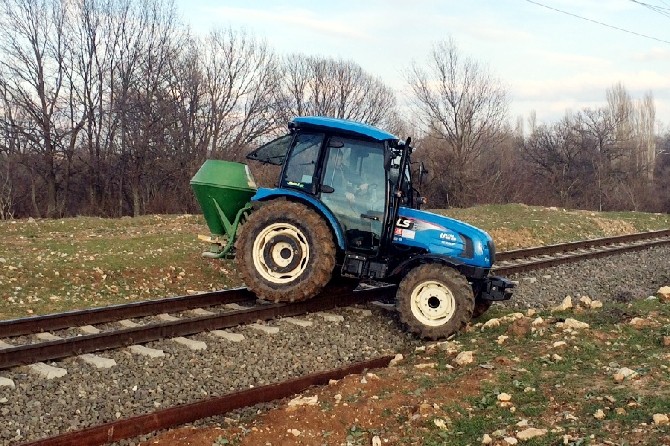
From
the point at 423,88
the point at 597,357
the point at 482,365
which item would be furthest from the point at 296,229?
the point at 423,88

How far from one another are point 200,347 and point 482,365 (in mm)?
3090

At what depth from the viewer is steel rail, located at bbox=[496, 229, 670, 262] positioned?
1471cm

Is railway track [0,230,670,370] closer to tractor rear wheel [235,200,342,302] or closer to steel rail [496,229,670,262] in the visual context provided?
tractor rear wheel [235,200,342,302]

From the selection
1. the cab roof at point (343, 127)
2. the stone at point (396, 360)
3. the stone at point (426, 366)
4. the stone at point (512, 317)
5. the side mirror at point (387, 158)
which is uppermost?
the cab roof at point (343, 127)

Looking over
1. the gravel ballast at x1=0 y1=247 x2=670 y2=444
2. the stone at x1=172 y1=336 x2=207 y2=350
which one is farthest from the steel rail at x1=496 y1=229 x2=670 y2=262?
the stone at x1=172 y1=336 x2=207 y2=350

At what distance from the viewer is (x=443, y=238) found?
8.66 meters

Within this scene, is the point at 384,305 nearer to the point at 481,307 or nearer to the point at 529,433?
the point at 481,307

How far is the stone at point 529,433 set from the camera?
15.5 ft

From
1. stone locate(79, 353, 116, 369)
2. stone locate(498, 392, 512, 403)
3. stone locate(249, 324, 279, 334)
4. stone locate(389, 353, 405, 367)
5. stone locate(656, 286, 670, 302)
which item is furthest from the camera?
stone locate(656, 286, 670, 302)

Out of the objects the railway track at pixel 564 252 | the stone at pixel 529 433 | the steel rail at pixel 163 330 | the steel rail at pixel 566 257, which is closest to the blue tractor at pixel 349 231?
the steel rail at pixel 163 330

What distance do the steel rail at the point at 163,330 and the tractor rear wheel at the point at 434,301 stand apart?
1438mm

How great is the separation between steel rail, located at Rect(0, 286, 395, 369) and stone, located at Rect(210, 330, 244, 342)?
0.15m

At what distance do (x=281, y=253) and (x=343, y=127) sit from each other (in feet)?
6.12

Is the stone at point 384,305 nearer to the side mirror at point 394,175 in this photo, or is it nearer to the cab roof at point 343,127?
the side mirror at point 394,175
